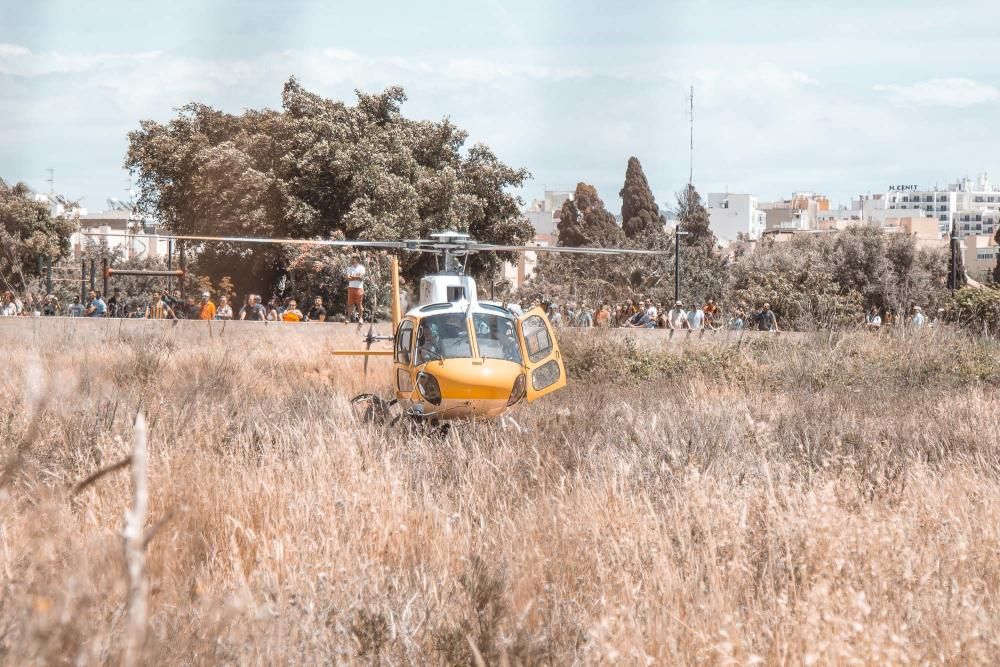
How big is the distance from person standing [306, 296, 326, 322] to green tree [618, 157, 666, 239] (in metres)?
43.1

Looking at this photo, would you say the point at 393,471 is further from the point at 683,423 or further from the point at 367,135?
the point at 367,135

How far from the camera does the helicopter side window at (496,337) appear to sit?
14305mm

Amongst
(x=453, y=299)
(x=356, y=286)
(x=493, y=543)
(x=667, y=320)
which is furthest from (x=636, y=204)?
(x=493, y=543)

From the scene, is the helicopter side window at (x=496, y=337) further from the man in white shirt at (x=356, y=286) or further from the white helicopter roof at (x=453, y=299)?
the man in white shirt at (x=356, y=286)

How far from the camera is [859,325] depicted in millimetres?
26734

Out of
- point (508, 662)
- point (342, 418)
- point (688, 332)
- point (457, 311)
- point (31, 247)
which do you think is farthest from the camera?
point (31, 247)

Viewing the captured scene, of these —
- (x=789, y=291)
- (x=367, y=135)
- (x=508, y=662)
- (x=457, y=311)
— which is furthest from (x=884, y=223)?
(x=508, y=662)

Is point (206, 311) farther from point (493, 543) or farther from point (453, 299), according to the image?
point (493, 543)

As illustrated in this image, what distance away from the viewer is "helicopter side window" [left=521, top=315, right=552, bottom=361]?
14.6m

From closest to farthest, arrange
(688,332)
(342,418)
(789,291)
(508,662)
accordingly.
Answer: (508,662) → (342,418) → (688,332) → (789,291)

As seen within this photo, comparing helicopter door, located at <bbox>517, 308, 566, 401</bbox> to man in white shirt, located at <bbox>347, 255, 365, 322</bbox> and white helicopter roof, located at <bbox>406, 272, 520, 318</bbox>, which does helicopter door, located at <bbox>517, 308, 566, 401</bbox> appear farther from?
man in white shirt, located at <bbox>347, 255, 365, 322</bbox>

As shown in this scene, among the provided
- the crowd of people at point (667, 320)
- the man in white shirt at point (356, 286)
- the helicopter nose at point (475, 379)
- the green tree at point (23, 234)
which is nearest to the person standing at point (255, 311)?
the man in white shirt at point (356, 286)

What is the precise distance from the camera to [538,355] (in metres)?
14.7

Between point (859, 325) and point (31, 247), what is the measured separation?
40.9 meters
